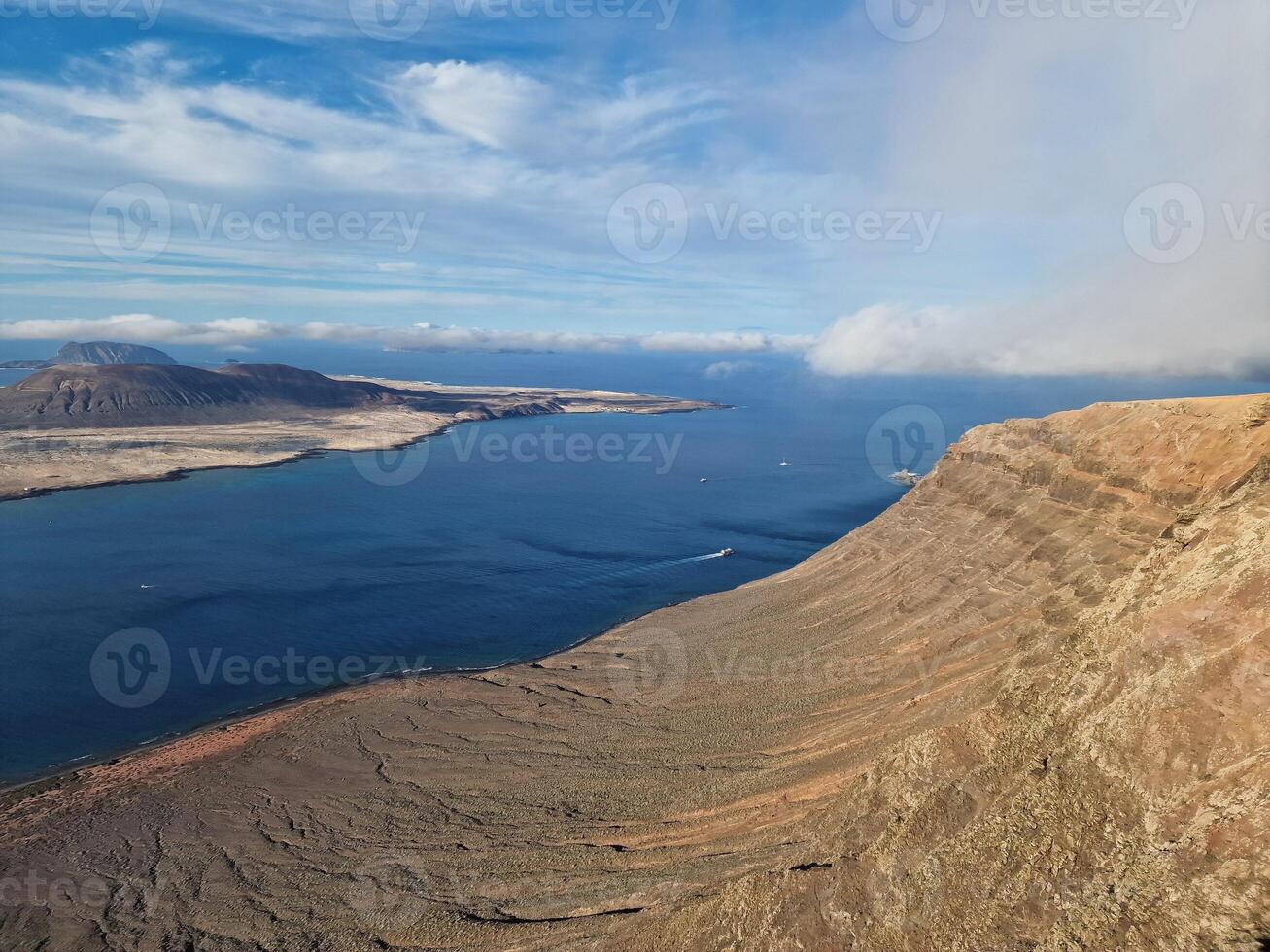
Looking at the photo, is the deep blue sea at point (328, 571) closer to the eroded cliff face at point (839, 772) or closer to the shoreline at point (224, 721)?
the shoreline at point (224, 721)

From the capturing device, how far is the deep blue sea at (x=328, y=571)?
57.6 m

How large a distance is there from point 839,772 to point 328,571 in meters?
72.2

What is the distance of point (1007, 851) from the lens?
19609 mm

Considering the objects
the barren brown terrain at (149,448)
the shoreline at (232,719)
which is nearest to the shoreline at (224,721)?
the shoreline at (232,719)

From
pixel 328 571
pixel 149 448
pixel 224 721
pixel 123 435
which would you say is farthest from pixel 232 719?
pixel 123 435

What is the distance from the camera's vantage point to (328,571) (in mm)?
87375

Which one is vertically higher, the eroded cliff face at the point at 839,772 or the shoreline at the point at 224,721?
the eroded cliff face at the point at 839,772

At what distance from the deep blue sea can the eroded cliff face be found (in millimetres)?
9407

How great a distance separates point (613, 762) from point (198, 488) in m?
119

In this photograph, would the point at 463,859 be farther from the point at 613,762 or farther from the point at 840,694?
the point at 840,694

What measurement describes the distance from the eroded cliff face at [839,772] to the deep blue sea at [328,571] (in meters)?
9.41

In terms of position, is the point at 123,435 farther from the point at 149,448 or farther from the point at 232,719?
the point at 232,719

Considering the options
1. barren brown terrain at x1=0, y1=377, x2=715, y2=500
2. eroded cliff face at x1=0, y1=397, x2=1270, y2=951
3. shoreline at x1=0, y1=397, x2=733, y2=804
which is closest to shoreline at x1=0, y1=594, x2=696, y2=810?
shoreline at x1=0, y1=397, x2=733, y2=804

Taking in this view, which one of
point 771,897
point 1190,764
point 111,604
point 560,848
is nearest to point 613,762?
point 560,848
